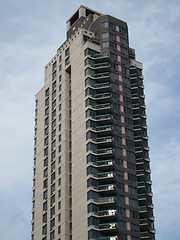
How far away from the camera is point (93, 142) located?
14762cm

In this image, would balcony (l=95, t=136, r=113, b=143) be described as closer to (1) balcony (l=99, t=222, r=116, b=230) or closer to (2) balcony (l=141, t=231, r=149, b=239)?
(1) balcony (l=99, t=222, r=116, b=230)

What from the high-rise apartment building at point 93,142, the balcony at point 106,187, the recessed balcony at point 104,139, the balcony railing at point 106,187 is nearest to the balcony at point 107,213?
the high-rise apartment building at point 93,142

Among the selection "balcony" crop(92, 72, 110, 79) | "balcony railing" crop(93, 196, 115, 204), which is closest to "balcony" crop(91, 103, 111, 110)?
"balcony" crop(92, 72, 110, 79)

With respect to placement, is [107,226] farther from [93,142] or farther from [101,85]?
[101,85]

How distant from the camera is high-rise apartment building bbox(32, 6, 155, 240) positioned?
5541 inches

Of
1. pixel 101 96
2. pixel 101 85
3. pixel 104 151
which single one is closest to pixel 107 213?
pixel 104 151

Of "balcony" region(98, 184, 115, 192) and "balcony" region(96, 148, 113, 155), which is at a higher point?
"balcony" region(96, 148, 113, 155)

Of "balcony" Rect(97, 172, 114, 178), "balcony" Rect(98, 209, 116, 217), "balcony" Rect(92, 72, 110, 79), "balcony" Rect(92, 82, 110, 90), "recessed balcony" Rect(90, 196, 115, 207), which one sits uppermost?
"balcony" Rect(92, 72, 110, 79)

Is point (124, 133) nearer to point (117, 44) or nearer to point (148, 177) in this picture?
point (148, 177)

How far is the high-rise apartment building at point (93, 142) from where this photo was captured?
140750 mm

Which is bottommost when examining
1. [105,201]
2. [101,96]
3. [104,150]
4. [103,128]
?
[105,201]

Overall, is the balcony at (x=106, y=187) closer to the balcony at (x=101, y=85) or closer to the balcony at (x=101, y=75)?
the balcony at (x=101, y=85)

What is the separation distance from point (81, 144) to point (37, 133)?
28.7 meters

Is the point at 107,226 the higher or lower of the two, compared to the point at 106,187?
lower
